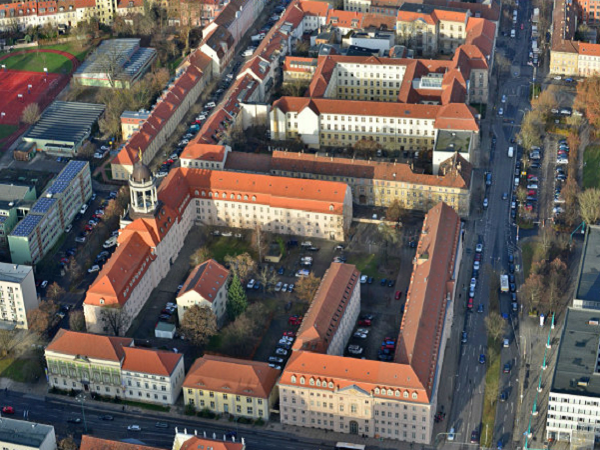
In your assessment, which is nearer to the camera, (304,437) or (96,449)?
(96,449)

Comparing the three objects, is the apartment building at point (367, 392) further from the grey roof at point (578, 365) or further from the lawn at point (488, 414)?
the grey roof at point (578, 365)

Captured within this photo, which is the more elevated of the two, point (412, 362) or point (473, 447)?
point (412, 362)

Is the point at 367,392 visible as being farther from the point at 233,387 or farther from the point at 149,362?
the point at 149,362

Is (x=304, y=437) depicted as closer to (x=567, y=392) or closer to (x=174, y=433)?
(x=174, y=433)

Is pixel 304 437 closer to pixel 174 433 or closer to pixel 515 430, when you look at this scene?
pixel 174 433

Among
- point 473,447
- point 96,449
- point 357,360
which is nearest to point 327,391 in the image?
point 357,360

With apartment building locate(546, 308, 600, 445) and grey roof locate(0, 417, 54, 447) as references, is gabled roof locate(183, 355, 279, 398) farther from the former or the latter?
apartment building locate(546, 308, 600, 445)

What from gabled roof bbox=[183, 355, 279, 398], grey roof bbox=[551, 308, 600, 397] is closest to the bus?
gabled roof bbox=[183, 355, 279, 398]

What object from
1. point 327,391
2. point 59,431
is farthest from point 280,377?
point 59,431
